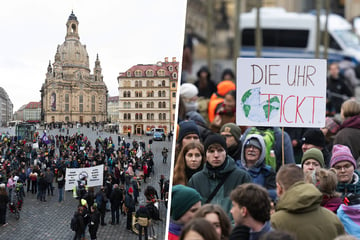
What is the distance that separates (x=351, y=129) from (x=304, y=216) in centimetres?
127

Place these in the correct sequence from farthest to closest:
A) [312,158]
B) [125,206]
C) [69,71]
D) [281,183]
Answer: [69,71], [125,206], [312,158], [281,183]

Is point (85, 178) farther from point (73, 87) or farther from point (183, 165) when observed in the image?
point (183, 165)

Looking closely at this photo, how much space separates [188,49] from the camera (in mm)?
8273

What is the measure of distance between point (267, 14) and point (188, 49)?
287 cm

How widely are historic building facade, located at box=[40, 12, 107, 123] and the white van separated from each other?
5819 millimetres

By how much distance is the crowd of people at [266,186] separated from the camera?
1.39 meters

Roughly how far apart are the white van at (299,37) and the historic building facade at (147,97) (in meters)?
5.26

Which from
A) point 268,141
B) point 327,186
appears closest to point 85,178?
point 268,141

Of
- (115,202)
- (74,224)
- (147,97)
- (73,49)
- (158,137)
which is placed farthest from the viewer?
(147,97)

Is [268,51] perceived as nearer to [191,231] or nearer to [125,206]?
[125,206]

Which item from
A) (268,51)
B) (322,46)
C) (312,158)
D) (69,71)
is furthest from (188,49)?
(312,158)

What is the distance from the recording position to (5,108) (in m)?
4.37

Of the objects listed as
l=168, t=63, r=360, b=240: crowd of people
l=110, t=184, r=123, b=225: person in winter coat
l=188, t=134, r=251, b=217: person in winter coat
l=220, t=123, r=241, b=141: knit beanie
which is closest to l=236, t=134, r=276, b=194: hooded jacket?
l=168, t=63, r=360, b=240: crowd of people

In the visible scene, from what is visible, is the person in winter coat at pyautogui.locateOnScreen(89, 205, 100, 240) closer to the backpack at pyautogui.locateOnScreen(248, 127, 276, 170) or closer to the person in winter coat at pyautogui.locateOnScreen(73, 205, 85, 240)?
the person in winter coat at pyautogui.locateOnScreen(73, 205, 85, 240)
